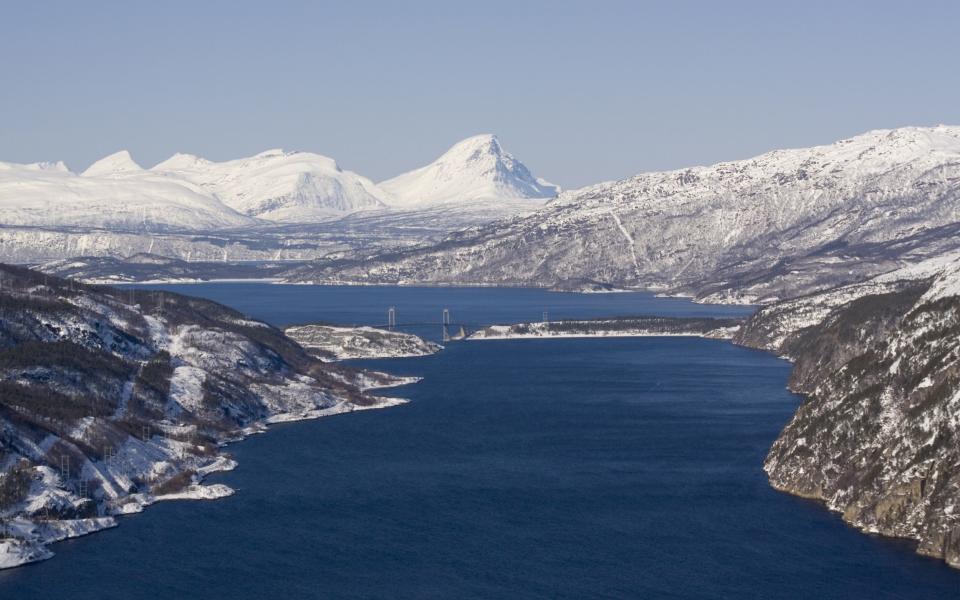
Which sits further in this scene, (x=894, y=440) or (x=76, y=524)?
(x=76, y=524)

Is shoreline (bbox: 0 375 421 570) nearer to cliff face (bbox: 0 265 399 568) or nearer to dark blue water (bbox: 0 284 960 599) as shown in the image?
cliff face (bbox: 0 265 399 568)

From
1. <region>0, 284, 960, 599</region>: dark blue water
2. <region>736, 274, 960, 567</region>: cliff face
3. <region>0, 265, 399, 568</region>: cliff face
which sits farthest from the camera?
<region>0, 265, 399, 568</region>: cliff face

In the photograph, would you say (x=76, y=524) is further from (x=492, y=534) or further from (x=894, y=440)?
(x=894, y=440)

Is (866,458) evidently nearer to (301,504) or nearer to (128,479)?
(301,504)

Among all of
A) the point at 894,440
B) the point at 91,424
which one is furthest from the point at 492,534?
the point at 91,424

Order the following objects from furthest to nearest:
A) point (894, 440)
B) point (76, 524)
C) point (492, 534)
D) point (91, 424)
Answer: point (91, 424) < point (76, 524) < point (894, 440) < point (492, 534)

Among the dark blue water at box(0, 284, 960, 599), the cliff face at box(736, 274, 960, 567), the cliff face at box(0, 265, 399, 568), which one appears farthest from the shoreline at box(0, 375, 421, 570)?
the cliff face at box(736, 274, 960, 567)

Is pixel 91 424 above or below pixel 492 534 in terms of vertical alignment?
above

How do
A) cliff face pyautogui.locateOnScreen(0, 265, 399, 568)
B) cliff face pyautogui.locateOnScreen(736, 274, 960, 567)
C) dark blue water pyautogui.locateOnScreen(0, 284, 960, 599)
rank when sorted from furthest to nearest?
cliff face pyautogui.locateOnScreen(0, 265, 399, 568) < cliff face pyautogui.locateOnScreen(736, 274, 960, 567) < dark blue water pyautogui.locateOnScreen(0, 284, 960, 599)
